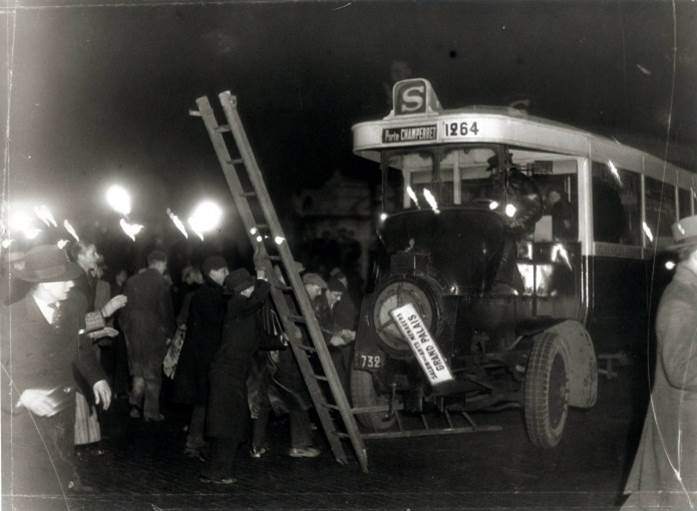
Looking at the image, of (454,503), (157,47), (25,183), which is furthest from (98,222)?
(454,503)

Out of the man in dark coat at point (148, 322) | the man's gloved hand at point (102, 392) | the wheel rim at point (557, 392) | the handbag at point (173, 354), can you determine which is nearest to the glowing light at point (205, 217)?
the man in dark coat at point (148, 322)

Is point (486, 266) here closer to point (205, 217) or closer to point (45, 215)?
point (45, 215)

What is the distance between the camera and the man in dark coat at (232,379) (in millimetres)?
7043

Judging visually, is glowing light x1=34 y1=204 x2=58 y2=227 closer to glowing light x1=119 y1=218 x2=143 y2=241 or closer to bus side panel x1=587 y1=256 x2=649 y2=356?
glowing light x1=119 y1=218 x2=143 y2=241

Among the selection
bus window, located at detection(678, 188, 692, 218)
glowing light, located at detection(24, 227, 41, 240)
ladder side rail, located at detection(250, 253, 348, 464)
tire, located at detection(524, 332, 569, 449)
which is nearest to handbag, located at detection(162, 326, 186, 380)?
glowing light, located at detection(24, 227, 41, 240)

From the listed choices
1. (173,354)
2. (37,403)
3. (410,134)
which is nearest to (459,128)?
(410,134)

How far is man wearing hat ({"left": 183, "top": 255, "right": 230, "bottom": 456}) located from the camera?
8.39m

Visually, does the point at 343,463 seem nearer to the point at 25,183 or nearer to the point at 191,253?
the point at 191,253

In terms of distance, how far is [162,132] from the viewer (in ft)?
61.7

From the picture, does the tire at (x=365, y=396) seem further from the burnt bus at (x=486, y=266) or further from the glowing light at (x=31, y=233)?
the glowing light at (x=31, y=233)

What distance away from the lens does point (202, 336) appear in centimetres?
859

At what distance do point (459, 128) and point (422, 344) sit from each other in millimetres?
2287

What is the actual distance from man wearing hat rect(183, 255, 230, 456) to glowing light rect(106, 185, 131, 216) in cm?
1109

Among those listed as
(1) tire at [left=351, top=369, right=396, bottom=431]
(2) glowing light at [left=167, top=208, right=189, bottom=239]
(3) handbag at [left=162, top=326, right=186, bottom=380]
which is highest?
(2) glowing light at [left=167, top=208, right=189, bottom=239]
